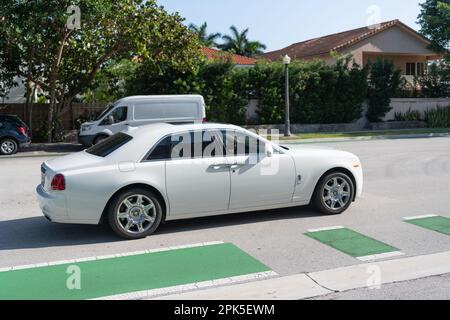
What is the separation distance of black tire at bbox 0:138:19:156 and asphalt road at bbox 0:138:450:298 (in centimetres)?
944

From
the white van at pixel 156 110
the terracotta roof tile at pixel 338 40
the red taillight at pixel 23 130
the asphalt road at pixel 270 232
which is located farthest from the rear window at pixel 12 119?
the terracotta roof tile at pixel 338 40

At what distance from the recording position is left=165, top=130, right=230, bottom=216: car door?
22.0 ft

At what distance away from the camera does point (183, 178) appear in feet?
22.0

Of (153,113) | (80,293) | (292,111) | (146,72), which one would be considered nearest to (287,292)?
(80,293)

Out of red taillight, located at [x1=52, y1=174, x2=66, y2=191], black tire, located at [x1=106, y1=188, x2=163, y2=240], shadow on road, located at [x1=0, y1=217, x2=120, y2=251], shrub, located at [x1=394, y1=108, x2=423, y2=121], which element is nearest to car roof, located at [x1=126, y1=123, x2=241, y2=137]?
black tire, located at [x1=106, y1=188, x2=163, y2=240]

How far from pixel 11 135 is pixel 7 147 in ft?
1.48

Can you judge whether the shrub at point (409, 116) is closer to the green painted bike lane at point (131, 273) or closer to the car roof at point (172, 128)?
the car roof at point (172, 128)

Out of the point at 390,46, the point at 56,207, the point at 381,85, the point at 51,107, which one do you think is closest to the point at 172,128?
the point at 56,207

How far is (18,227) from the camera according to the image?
731 cm

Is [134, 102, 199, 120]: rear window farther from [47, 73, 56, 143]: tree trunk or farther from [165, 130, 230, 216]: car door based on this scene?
[165, 130, 230, 216]: car door

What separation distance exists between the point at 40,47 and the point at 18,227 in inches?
573

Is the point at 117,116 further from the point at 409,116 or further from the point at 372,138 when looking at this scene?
the point at 409,116
